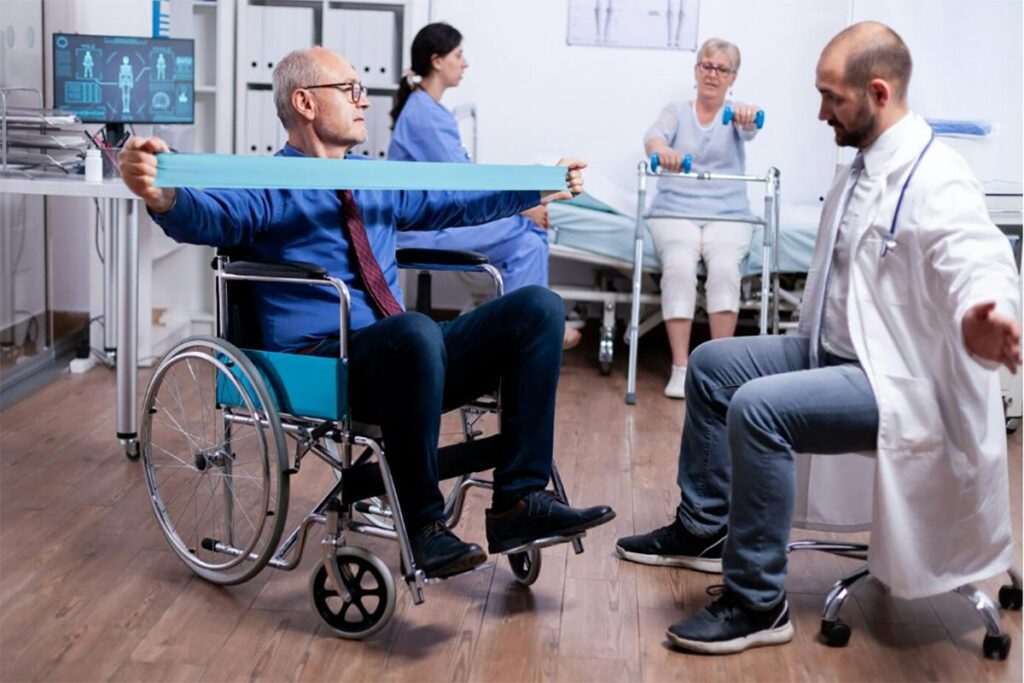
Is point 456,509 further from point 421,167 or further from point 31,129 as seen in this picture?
point 31,129

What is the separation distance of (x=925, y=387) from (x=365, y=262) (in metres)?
1.06

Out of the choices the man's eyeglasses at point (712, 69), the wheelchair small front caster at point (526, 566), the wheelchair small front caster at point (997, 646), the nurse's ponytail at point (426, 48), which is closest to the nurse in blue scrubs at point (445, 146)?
the nurse's ponytail at point (426, 48)

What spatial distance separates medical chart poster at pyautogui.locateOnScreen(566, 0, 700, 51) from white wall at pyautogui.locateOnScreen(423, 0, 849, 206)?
1.4 inches

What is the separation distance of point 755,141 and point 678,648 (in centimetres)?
349

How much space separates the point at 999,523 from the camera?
96.2 inches

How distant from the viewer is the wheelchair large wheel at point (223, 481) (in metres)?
2.39

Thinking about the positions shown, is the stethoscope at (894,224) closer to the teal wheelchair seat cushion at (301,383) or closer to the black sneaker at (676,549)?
the black sneaker at (676,549)

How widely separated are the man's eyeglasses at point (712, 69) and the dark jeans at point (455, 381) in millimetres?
2436

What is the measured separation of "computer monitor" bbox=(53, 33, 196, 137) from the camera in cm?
408

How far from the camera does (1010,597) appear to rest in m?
2.68

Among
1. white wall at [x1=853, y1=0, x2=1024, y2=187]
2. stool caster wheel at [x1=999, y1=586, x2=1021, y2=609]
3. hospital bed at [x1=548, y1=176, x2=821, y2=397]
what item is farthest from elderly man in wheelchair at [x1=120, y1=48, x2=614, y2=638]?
white wall at [x1=853, y1=0, x2=1024, y2=187]

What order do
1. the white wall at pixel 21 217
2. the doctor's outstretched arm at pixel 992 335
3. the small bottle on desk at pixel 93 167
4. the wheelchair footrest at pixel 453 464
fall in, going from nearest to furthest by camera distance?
the doctor's outstretched arm at pixel 992 335 → the wheelchair footrest at pixel 453 464 → the small bottle on desk at pixel 93 167 → the white wall at pixel 21 217

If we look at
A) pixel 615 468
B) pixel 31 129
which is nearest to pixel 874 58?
pixel 615 468

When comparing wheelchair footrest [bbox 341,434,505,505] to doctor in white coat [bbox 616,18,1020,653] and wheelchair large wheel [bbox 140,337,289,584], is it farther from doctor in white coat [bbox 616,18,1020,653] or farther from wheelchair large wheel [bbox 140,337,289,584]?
doctor in white coat [bbox 616,18,1020,653]
